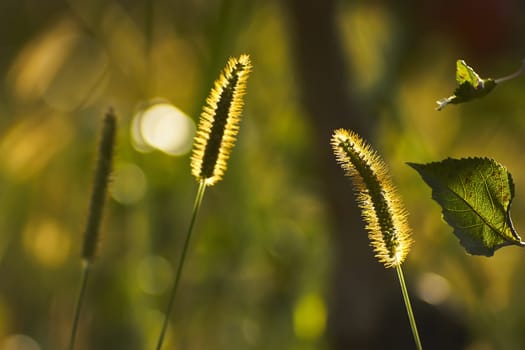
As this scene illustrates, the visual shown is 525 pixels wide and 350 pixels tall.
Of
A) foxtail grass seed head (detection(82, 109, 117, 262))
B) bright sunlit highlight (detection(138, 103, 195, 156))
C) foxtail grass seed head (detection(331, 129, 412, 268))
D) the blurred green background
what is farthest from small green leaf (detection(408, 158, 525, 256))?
bright sunlit highlight (detection(138, 103, 195, 156))

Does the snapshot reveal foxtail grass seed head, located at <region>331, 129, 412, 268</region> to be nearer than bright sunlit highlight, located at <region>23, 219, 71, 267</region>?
Yes

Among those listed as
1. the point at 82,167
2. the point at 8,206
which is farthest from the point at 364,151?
the point at 82,167

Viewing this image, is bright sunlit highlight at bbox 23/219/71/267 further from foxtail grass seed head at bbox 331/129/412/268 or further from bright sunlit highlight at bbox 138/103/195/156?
foxtail grass seed head at bbox 331/129/412/268

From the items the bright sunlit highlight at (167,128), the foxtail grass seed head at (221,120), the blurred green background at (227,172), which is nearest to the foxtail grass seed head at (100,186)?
the foxtail grass seed head at (221,120)

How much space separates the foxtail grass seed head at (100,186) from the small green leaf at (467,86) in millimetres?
157

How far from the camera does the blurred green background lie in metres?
1.27

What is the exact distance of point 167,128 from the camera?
1394mm

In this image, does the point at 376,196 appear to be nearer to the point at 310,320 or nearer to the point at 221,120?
the point at 221,120

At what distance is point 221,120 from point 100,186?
0.31 feet

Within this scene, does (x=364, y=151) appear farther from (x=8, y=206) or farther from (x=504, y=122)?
(x=504, y=122)

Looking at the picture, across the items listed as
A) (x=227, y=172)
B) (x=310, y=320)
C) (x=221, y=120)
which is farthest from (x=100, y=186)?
(x=227, y=172)

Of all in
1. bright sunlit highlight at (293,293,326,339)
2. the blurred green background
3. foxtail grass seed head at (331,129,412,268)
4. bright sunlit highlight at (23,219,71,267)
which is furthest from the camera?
bright sunlit highlight at (23,219,71,267)

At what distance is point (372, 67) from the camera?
1.38 meters

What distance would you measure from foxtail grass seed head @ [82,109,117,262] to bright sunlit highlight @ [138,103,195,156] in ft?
2.71
